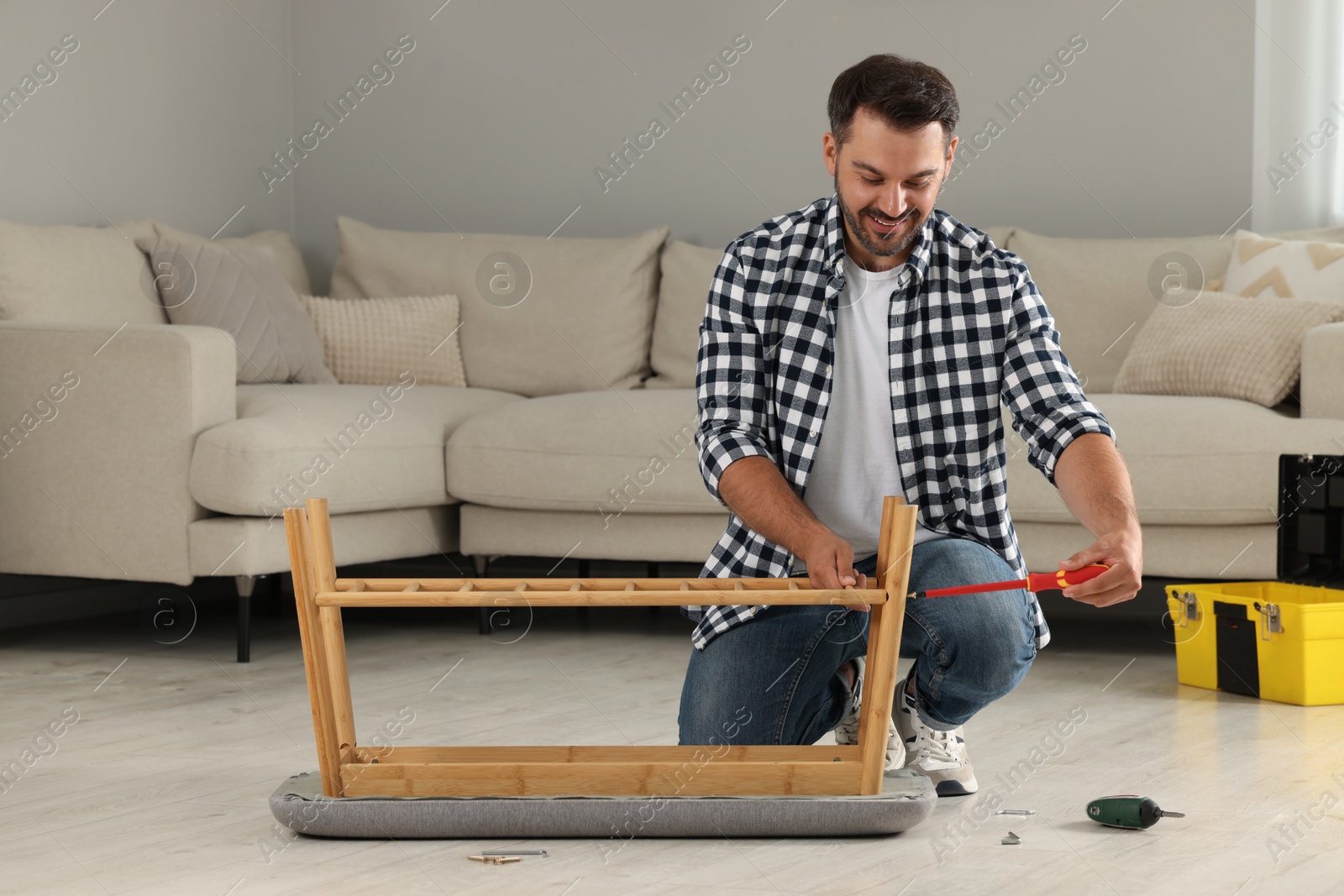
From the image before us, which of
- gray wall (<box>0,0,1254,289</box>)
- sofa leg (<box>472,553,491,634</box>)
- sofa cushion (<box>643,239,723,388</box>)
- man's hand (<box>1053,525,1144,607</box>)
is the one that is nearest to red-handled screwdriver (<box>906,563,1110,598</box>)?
man's hand (<box>1053,525,1144,607</box>)

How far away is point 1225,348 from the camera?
9.62 feet

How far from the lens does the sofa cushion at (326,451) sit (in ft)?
8.93

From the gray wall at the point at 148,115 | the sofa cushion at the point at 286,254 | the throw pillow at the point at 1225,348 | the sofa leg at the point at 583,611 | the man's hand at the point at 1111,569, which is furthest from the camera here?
the sofa cushion at the point at 286,254

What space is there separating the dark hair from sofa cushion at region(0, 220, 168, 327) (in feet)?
5.84

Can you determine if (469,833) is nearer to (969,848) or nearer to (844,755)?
(844,755)

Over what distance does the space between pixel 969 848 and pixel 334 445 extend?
64.1 inches

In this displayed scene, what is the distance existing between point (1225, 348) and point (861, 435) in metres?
1.46

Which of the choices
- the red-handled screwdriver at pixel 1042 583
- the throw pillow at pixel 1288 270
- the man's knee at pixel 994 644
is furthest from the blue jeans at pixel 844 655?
the throw pillow at pixel 1288 270

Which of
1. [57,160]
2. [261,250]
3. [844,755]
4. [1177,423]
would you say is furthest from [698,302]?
[844,755]

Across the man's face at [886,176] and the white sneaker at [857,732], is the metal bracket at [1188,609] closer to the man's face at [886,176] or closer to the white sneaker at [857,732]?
the white sneaker at [857,732]

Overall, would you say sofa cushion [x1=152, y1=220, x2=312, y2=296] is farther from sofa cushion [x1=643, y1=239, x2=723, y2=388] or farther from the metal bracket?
the metal bracket

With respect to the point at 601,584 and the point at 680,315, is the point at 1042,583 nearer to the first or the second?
the point at 601,584

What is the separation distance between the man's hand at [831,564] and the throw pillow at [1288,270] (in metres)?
1.91

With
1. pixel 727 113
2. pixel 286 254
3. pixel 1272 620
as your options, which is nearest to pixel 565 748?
pixel 1272 620
